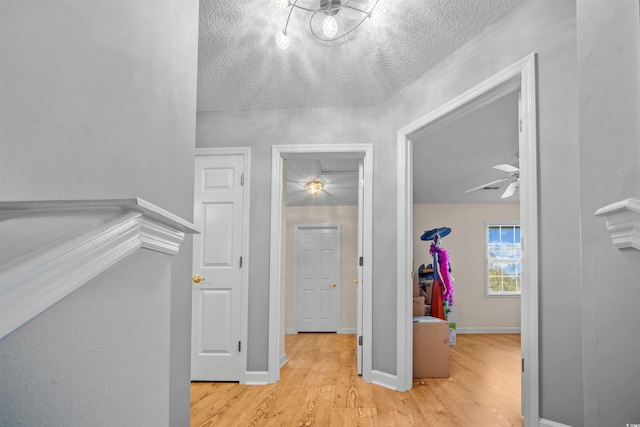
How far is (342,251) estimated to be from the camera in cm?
733

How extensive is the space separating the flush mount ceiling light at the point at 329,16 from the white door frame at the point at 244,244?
142 centimetres

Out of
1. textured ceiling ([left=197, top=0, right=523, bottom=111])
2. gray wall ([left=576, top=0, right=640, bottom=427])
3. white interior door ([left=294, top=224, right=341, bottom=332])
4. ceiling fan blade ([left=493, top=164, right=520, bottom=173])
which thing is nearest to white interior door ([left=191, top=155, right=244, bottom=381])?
textured ceiling ([left=197, top=0, right=523, bottom=111])

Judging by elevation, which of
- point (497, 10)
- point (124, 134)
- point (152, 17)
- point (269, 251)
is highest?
point (497, 10)

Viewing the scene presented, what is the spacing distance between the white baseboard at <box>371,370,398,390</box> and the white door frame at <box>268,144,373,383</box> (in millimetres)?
49

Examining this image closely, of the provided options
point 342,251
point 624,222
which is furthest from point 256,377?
point 342,251

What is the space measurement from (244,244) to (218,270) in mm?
333

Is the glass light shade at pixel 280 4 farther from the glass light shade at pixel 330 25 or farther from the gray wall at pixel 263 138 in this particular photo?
the gray wall at pixel 263 138

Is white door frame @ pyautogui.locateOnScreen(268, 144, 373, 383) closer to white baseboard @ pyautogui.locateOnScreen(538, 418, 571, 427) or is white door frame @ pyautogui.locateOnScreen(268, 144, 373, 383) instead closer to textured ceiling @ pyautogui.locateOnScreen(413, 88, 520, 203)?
textured ceiling @ pyautogui.locateOnScreen(413, 88, 520, 203)

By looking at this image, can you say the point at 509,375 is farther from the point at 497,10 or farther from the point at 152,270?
the point at 152,270

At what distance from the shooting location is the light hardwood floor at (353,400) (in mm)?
2688

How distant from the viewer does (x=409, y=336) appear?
3367mm

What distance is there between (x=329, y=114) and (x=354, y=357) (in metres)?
2.82

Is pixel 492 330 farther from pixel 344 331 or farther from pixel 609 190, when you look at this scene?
pixel 609 190

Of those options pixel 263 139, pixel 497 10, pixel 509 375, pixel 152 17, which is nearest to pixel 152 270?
pixel 152 17
